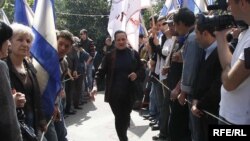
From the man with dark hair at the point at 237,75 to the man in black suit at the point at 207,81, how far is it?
113 centimetres

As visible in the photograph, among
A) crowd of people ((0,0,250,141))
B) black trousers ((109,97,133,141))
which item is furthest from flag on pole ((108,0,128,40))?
black trousers ((109,97,133,141))

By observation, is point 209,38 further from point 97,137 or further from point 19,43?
→ point 97,137

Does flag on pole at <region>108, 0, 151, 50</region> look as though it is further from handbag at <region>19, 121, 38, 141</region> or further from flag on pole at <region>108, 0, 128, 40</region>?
handbag at <region>19, 121, 38, 141</region>

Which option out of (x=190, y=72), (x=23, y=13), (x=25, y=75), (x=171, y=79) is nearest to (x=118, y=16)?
(x=171, y=79)

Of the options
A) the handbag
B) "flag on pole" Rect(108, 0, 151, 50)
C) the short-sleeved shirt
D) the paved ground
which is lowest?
the paved ground

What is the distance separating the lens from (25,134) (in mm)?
3812

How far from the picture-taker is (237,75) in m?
3.00

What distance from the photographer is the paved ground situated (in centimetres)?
795

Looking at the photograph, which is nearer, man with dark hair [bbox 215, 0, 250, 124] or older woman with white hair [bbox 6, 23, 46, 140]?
man with dark hair [bbox 215, 0, 250, 124]

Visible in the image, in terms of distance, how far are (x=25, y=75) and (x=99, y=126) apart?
16.1 ft

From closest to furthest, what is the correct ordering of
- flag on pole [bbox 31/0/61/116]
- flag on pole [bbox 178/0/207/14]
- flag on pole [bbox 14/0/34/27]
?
flag on pole [bbox 31/0/61/116] → flag on pole [bbox 14/0/34/27] → flag on pole [bbox 178/0/207/14]

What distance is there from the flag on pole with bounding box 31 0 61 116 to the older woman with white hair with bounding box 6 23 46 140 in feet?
1.41

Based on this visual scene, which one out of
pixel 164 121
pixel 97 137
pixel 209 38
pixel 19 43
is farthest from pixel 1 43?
pixel 97 137

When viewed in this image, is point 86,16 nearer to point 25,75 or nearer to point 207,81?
point 207,81
